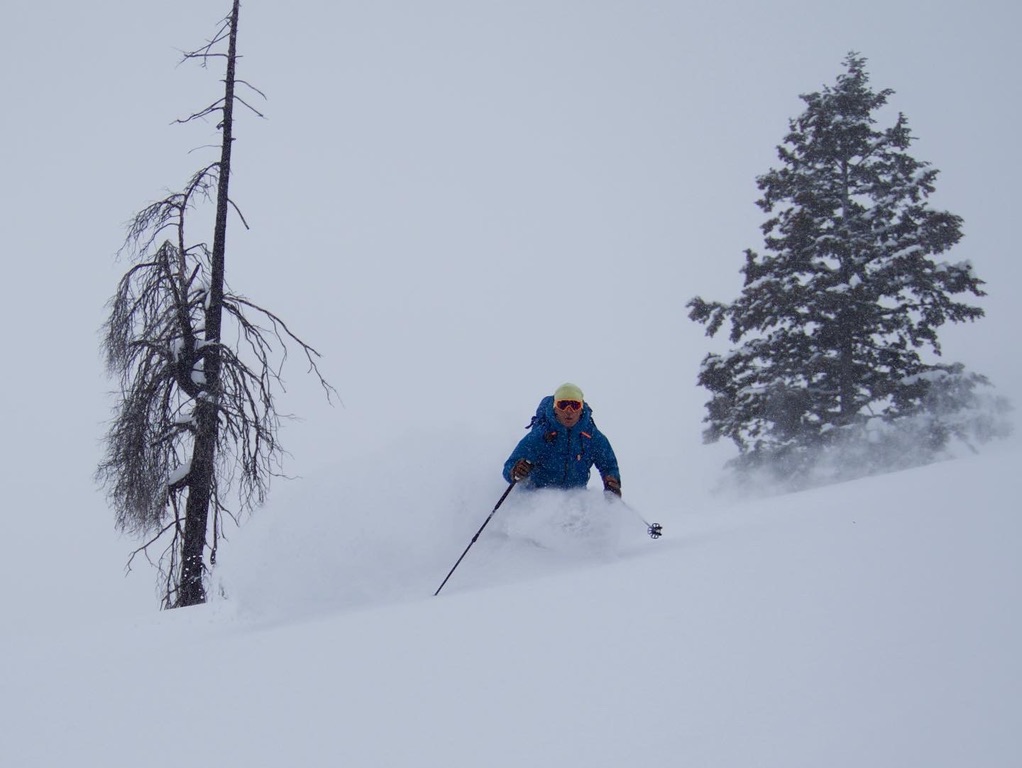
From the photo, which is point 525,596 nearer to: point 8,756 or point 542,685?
point 542,685

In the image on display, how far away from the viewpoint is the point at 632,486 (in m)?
22.4

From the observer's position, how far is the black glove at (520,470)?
6.99 m

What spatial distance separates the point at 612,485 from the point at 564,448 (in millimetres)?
647

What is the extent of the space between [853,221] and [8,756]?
18.7m

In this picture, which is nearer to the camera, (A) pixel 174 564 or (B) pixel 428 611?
(B) pixel 428 611

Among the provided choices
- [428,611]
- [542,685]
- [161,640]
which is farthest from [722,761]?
[161,640]

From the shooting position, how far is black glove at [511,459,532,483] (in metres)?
6.99

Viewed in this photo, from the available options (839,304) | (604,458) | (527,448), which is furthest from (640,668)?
(839,304)

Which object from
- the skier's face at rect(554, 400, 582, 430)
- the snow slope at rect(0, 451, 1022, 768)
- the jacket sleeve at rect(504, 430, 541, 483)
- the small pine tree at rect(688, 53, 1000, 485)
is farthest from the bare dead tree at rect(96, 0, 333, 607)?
the small pine tree at rect(688, 53, 1000, 485)

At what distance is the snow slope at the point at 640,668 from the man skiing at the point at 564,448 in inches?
53.7

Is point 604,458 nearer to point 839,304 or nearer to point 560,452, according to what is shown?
point 560,452

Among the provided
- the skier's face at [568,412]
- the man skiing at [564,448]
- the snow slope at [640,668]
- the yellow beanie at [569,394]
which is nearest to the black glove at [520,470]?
the man skiing at [564,448]

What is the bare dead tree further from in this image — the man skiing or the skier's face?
the skier's face

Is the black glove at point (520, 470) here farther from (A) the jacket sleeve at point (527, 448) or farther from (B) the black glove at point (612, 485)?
(B) the black glove at point (612, 485)
